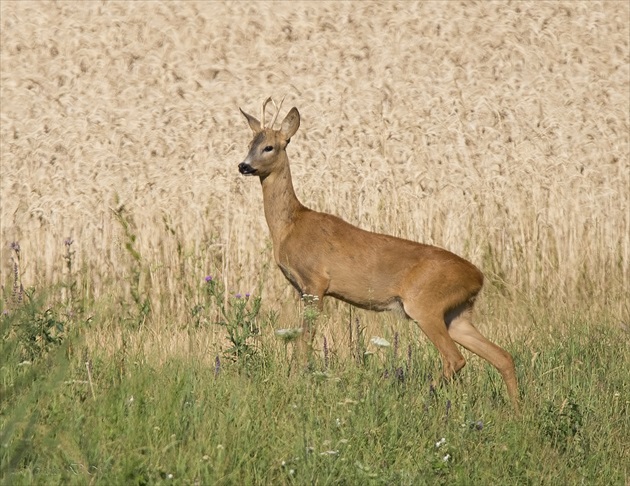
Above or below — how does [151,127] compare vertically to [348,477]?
above

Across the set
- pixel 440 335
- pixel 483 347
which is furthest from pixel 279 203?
pixel 483 347

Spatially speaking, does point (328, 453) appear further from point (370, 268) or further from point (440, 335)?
point (370, 268)

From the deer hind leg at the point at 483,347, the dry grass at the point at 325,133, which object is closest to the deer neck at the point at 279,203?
the deer hind leg at the point at 483,347

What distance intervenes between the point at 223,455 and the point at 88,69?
11.2m

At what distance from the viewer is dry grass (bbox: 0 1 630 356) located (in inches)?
442

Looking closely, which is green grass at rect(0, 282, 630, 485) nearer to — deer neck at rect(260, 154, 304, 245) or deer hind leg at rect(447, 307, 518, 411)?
deer hind leg at rect(447, 307, 518, 411)

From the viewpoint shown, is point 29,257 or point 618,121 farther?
point 618,121

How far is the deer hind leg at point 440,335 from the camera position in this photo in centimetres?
746

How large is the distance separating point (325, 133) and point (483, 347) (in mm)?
6252

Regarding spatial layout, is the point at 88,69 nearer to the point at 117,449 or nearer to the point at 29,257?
the point at 29,257

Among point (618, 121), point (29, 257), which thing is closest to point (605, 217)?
point (618, 121)

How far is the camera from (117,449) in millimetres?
5086

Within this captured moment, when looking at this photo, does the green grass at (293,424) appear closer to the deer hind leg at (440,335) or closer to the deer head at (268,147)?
the deer hind leg at (440,335)

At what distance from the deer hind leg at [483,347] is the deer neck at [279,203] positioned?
5.20 ft
